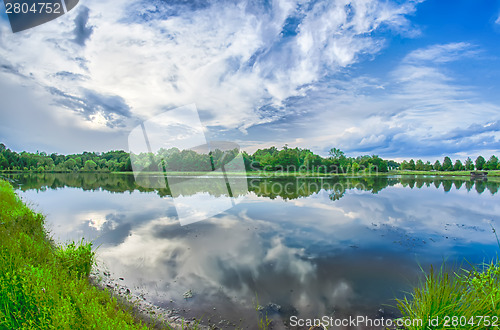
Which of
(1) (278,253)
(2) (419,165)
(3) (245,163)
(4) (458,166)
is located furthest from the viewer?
(2) (419,165)

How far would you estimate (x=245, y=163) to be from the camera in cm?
8156

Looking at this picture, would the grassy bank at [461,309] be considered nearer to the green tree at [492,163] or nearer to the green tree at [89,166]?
the green tree at [89,166]

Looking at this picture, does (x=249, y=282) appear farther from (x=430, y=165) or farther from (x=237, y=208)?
(x=430, y=165)

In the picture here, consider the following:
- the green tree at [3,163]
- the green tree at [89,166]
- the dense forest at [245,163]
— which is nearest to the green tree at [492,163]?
the dense forest at [245,163]

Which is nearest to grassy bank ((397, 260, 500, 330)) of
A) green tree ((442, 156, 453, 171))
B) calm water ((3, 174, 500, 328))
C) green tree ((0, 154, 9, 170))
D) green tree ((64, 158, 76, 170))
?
calm water ((3, 174, 500, 328))

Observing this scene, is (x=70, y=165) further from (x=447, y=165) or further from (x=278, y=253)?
(x=447, y=165)

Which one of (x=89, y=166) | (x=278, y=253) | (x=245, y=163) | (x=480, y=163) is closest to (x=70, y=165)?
(x=89, y=166)

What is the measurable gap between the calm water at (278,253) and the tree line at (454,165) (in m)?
107

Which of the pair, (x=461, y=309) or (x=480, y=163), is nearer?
(x=461, y=309)

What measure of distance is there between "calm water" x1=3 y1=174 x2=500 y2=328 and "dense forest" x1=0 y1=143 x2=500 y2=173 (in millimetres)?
55988

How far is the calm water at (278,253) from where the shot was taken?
198 inches

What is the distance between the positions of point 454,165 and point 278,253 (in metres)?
125

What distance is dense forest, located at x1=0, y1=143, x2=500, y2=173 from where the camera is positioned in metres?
70.9

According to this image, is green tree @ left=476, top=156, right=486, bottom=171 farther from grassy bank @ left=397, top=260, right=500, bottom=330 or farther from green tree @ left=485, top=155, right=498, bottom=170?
grassy bank @ left=397, top=260, right=500, bottom=330
